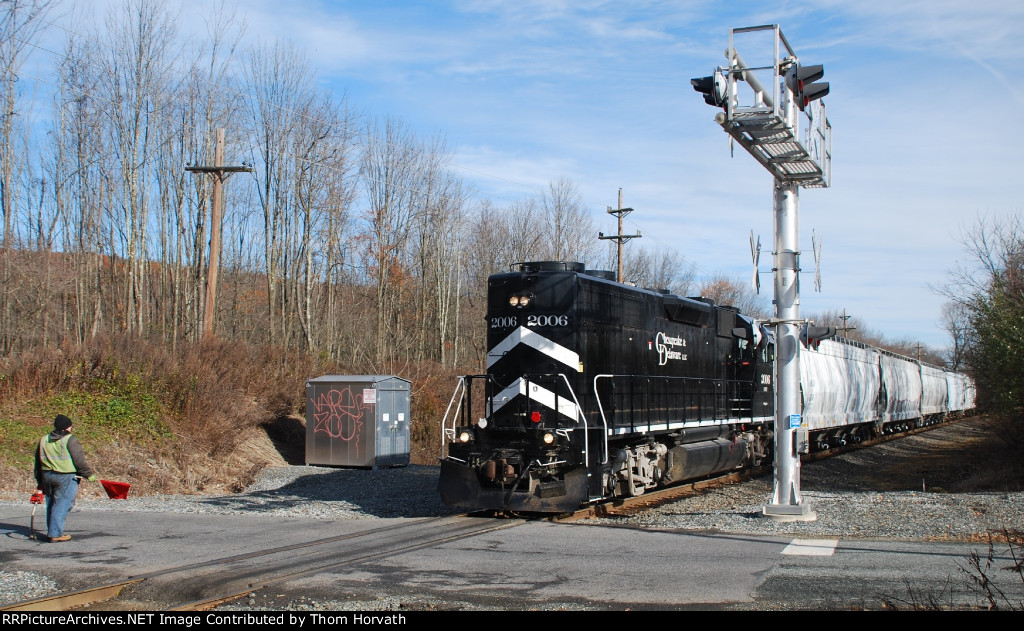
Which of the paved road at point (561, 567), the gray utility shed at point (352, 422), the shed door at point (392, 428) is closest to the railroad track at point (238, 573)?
the paved road at point (561, 567)

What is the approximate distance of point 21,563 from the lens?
8.62m

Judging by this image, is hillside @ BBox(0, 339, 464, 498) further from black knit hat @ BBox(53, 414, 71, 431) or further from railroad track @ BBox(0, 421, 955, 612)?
railroad track @ BBox(0, 421, 955, 612)

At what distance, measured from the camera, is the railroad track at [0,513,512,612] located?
7043 millimetres

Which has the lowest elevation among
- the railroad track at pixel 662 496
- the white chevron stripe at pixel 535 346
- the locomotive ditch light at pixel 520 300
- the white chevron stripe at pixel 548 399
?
the railroad track at pixel 662 496

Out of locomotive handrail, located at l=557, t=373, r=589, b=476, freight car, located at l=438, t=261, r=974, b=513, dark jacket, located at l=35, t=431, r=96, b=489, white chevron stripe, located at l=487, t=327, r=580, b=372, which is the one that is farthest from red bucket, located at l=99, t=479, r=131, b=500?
locomotive handrail, located at l=557, t=373, r=589, b=476

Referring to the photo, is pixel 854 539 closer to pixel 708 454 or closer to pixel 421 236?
pixel 708 454

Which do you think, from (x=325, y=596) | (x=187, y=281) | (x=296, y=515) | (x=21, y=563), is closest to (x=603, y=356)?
(x=296, y=515)

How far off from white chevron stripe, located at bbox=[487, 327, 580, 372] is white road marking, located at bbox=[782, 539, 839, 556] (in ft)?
13.4

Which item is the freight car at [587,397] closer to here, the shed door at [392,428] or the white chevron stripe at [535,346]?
the white chevron stripe at [535,346]

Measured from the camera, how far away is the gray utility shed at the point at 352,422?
65.0ft

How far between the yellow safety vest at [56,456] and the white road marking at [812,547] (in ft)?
28.9

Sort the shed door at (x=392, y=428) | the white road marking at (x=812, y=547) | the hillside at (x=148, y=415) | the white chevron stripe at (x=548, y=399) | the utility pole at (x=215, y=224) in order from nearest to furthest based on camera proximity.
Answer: the white road marking at (x=812, y=547) → the white chevron stripe at (x=548, y=399) → the hillside at (x=148, y=415) → the shed door at (x=392, y=428) → the utility pole at (x=215, y=224)
